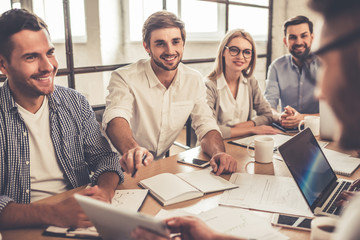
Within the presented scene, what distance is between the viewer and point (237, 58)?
7.90 ft

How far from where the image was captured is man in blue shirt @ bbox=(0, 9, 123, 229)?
133cm

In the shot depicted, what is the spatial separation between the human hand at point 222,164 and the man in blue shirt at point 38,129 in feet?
1.35

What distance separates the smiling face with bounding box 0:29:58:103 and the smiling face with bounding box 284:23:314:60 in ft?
7.42

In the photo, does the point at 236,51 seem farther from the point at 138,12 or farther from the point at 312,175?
the point at 312,175

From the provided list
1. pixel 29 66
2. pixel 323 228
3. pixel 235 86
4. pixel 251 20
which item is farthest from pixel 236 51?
pixel 251 20

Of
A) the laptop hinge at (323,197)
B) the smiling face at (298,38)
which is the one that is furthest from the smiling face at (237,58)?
the laptop hinge at (323,197)

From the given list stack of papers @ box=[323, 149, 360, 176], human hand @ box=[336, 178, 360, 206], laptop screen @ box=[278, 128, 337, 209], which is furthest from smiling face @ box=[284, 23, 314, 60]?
human hand @ box=[336, 178, 360, 206]

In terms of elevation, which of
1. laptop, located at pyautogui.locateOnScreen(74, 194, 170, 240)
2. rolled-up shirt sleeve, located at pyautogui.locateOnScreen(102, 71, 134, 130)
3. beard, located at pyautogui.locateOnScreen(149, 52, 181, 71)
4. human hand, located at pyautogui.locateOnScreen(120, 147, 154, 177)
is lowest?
human hand, located at pyautogui.locateOnScreen(120, 147, 154, 177)

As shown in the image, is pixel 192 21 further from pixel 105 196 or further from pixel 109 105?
pixel 105 196

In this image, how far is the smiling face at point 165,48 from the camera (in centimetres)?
204

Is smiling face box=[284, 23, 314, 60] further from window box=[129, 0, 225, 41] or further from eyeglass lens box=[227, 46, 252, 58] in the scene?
window box=[129, 0, 225, 41]

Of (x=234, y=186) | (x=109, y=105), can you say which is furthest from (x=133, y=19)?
(x=234, y=186)

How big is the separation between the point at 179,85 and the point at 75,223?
1.33 m

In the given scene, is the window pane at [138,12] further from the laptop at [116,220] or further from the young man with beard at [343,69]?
the young man with beard at [343,69]
